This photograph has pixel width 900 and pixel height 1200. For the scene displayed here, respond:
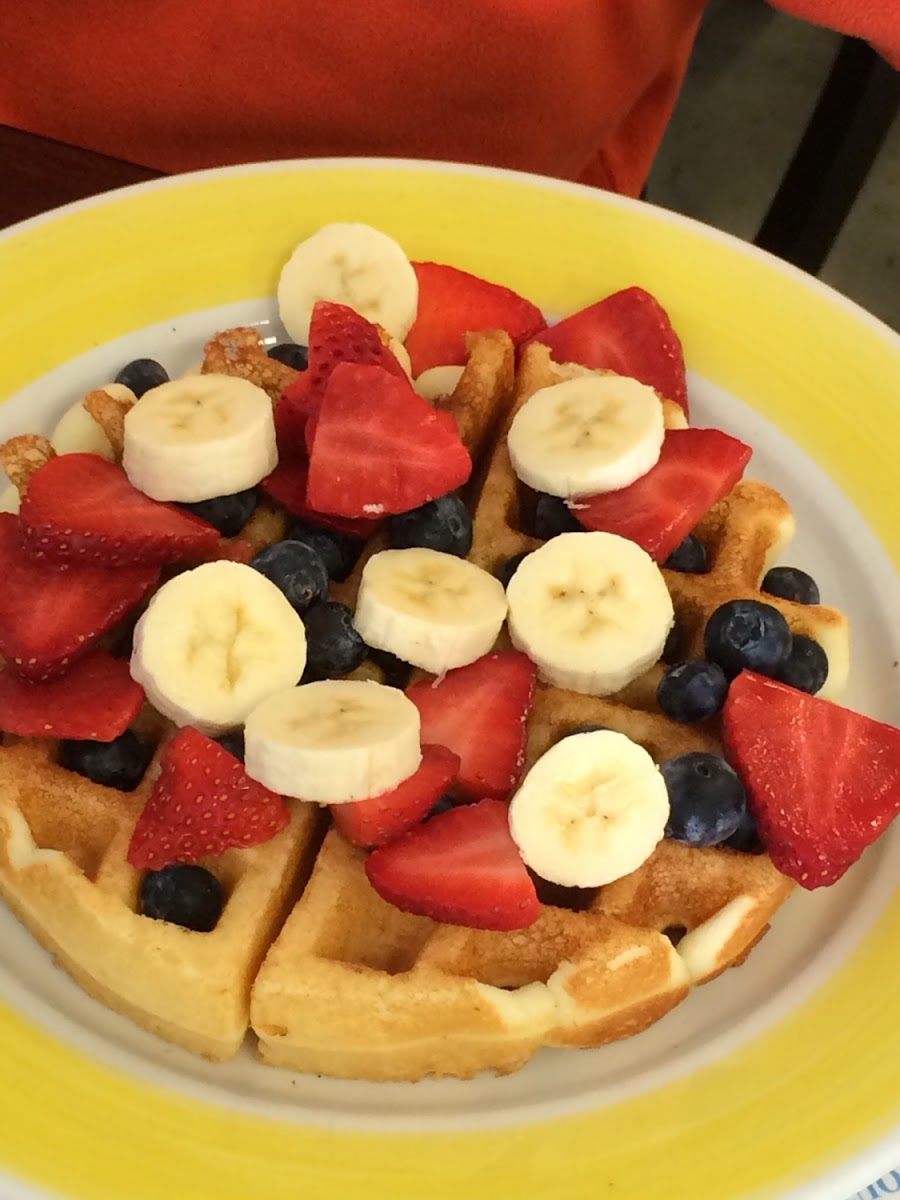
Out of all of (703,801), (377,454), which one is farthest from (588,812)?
(377,454)

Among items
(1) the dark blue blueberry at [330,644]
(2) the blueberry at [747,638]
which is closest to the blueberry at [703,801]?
(2) the blueberry at [747,638]

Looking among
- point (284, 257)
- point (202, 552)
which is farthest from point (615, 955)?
point (284, 257)

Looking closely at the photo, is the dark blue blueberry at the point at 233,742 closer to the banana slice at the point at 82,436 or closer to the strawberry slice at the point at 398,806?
the strawberry slice at the point at 398,806

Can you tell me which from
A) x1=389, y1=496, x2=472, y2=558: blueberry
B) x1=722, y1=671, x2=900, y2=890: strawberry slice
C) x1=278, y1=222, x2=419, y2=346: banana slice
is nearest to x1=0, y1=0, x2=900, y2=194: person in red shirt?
x1=278, y1=222, x2=419, y2=346: banana slice

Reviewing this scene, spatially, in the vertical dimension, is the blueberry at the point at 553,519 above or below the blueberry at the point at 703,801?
above

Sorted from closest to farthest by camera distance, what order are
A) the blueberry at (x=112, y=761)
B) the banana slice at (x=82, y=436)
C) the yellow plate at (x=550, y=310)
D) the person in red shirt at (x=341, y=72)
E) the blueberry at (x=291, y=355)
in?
the yellow plate at (x=550, y=310), the blueberry at (x=112, y=761), the banana slice at (x=82, y=436), the blueberry at (x=291, y=355), the person in red shirt at (x=341, y=72)

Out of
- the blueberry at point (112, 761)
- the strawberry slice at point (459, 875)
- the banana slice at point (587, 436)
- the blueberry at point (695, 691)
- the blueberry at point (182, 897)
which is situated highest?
the banana slice at point (587, 436)
